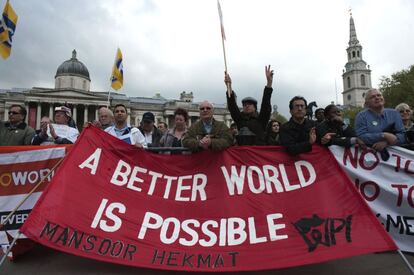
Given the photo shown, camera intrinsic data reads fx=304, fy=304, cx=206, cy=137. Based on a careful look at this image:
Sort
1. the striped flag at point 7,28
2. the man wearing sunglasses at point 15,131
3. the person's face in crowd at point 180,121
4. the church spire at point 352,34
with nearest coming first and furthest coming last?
1. the man wearing sunglasses at point 15,131
2. the person's face in crowd at point 180,121
3. the striped flag at point 7,28
4. the church spire at point 352,34

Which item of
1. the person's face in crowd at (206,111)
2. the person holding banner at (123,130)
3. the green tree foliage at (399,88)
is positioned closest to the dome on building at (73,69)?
the green tree foliage at (399,88)

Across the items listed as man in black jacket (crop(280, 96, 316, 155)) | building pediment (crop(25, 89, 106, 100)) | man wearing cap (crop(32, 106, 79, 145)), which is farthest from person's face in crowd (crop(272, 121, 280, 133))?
building pediment (crop(25, 89, 106, 100))

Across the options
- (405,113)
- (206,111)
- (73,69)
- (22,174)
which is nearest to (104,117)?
(22,174)

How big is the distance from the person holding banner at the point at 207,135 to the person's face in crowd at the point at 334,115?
64.0 inches

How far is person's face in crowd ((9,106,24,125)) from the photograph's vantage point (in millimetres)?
4801

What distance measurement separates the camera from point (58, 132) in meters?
5.20

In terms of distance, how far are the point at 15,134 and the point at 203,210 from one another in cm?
343

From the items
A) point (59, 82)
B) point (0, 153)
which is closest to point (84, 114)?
point (59, 82)

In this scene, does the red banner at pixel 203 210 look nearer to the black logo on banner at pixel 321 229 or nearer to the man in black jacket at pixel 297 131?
the black logo on banner at pixel 321 229

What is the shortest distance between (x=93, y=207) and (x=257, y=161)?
2.00m

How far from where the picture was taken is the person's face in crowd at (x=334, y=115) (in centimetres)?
445

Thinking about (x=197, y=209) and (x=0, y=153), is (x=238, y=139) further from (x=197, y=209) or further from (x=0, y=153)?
(x=0, y=153)

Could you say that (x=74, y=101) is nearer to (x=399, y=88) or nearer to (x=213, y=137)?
(x=399, y=88)

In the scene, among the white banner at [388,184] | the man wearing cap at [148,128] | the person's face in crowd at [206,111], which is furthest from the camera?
the man wearing cap at [148,128]
